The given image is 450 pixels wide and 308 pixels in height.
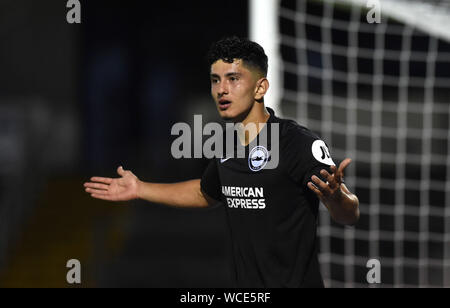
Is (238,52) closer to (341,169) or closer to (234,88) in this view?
(234,88)

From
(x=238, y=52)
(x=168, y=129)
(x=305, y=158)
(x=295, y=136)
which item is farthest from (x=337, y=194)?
(x=168, y=129)

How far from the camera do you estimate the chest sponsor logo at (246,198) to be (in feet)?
8.55

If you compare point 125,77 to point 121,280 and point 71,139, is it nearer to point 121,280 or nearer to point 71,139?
point 71,139

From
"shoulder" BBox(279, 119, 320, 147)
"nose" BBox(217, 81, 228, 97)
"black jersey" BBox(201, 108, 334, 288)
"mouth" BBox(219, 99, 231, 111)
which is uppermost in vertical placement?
"nose" BBox(217, 81, 228, 97)

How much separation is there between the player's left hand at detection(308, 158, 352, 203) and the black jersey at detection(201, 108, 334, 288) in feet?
0.30

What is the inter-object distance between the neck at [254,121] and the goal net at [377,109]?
735 centimetres

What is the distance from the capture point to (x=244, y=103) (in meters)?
2.65

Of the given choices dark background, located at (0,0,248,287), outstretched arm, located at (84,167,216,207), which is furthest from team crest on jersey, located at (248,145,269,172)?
dark background, located at (0,0,248,287)

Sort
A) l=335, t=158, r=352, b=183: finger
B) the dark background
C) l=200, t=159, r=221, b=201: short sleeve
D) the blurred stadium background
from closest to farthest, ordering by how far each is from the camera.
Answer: l=335, t=158, r=352, b=183: finger → l=200, t=159, r=221, b=201: short sleeve → the dark background → the blurred stadium background

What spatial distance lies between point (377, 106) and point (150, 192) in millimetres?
9130

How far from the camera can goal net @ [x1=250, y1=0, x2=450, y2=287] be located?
34.4 ft

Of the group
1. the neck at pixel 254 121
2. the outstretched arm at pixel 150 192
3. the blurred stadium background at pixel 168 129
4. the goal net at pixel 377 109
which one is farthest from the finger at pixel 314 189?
the goal net at pixel 377 109

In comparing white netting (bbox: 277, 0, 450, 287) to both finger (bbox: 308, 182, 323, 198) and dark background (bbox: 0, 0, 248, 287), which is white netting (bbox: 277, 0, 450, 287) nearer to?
dark background (bbox: 0, 0, 248, 287)

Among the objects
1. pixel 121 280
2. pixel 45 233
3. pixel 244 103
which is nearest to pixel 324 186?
pixel 244 103
